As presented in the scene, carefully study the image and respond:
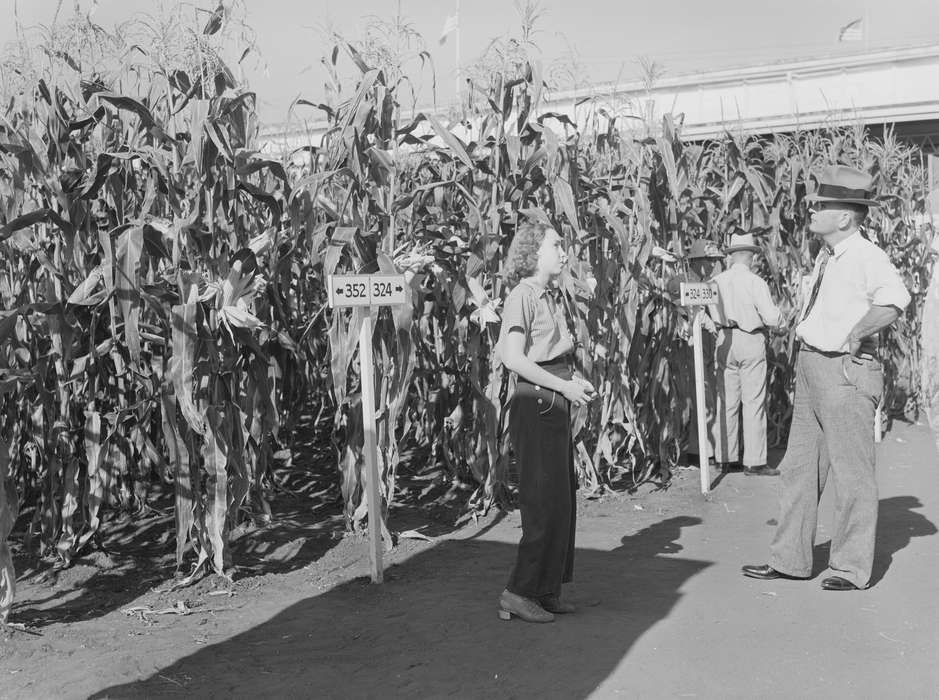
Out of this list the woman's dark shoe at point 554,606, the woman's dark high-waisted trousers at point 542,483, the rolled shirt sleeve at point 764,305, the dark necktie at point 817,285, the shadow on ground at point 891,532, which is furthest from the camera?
the rolled shirt sleeve at point 764,305

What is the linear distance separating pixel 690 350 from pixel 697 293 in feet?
3.29

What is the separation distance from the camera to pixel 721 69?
25.5m

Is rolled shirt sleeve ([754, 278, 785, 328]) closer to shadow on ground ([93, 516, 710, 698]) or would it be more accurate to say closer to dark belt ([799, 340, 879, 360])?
dark belt ([799, 340, 879, 360])

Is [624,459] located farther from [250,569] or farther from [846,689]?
[846,689]

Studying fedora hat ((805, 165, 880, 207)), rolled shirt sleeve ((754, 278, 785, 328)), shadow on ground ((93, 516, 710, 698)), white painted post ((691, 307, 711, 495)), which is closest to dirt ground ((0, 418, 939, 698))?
shadow on ground ((93, 516, 710, 698))

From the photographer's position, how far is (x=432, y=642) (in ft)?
15.1

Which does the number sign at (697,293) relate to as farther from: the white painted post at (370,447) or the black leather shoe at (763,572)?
the white painted post at (370,447)

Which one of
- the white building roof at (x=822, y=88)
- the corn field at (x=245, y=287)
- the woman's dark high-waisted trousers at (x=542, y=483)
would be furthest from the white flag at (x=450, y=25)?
the white building roof at (x=822, y=88)

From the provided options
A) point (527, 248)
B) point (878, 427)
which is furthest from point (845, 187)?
point (878, 427)

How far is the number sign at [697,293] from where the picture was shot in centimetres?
755

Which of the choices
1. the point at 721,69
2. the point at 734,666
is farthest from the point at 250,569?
the point at 721,69

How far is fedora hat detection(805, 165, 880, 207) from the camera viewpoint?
5.38m

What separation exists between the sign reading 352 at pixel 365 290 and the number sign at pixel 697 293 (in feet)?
9.47

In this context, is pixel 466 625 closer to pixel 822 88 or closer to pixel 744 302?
pixel 744 302
